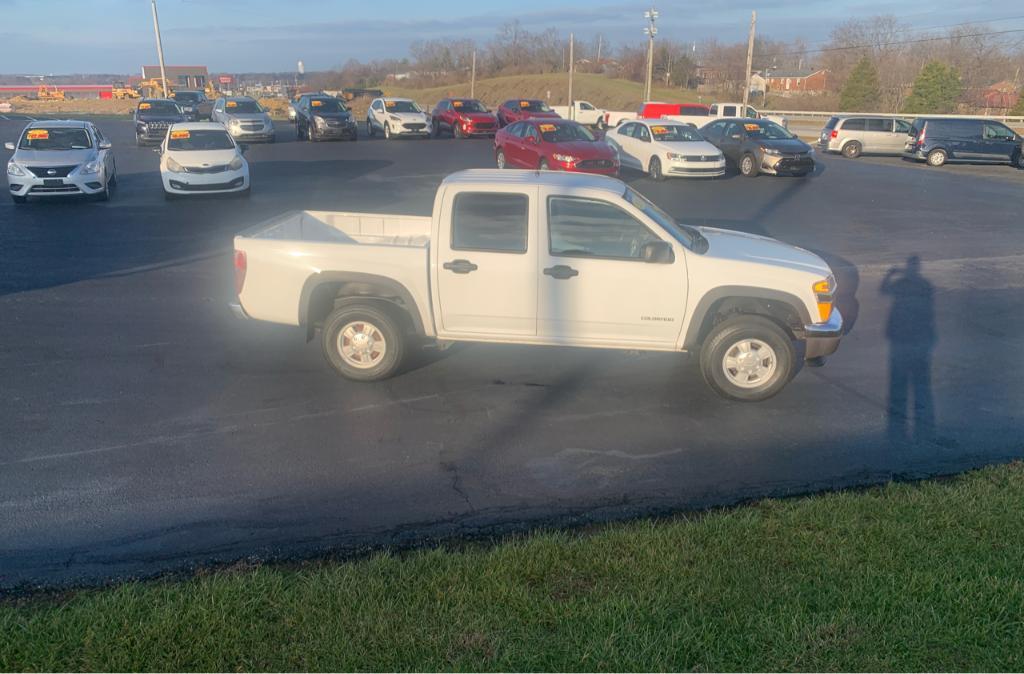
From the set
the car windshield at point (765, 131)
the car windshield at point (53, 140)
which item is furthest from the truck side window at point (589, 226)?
the car windshield at point (765, 131)

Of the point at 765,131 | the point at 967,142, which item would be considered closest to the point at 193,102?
the point at 765,131

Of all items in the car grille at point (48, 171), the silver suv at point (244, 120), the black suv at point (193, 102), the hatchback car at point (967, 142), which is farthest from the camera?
the black suv at point (193, 102)

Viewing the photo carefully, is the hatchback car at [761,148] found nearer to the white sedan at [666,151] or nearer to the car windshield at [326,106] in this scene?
the white sedan at [666,151]

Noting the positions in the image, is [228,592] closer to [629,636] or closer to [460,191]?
[629,636]

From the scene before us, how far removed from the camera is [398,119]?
35625 mm

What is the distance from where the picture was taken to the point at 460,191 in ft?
23.7

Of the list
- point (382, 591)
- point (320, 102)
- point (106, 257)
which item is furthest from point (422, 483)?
point (320, 102)

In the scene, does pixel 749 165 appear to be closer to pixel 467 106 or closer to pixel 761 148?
pixel 761 148

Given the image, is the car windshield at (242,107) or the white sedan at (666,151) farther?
the car windshield at (242,107)

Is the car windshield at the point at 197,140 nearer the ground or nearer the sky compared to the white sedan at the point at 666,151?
nearer the sky

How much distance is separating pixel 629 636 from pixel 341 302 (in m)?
4.63

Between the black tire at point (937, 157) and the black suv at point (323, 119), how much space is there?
21980 mm

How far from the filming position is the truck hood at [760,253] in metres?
7.17

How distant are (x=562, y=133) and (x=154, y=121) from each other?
17.7m
